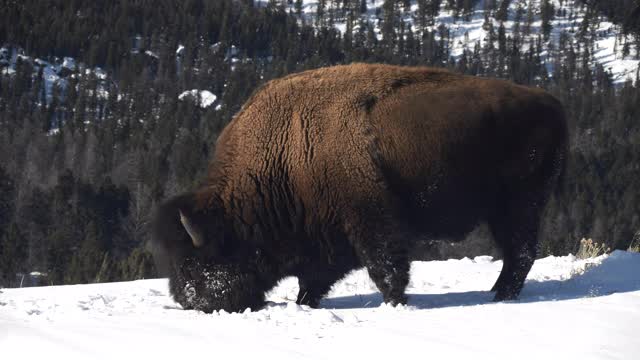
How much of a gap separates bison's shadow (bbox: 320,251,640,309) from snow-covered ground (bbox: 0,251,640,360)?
20mm

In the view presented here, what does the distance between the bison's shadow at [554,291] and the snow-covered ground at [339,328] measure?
2cm

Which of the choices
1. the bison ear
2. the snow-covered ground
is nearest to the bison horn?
the bison ear

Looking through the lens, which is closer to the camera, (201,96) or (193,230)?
(193,230)

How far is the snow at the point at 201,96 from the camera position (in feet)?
469

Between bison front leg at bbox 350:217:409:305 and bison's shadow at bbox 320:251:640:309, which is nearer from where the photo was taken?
bison front leg at bbox 350:217:409:305

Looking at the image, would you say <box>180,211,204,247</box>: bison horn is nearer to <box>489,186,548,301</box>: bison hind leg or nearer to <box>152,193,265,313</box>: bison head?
<box>152,193,265,313</box>: bison head

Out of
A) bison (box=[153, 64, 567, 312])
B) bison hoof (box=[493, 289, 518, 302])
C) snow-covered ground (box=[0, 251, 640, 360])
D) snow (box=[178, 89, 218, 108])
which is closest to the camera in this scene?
snow-covered ground (box=[0, 251, 640, 360])

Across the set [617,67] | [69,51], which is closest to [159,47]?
[69,51]

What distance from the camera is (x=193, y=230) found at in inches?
273

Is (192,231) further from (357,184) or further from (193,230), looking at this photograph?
(357,184)

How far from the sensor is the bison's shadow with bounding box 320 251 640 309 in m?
7.07

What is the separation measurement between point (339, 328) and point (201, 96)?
480 feet

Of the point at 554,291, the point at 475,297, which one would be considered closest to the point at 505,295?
the point at 475,297

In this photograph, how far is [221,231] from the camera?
284 inches
